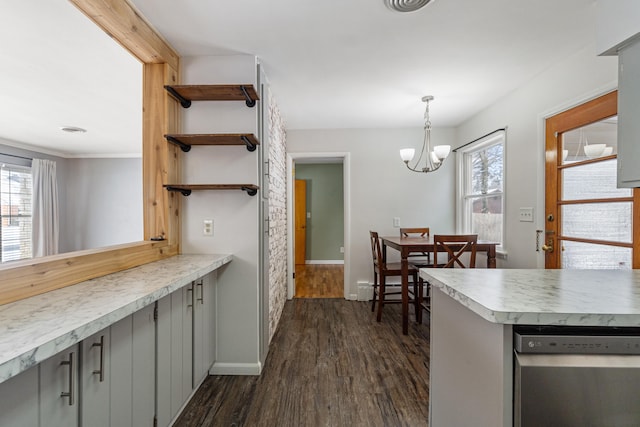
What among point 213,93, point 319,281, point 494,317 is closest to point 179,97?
point 213,93

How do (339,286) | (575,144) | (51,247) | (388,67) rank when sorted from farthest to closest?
1. (51,247)
2. (339,286)
3. (388,67)
4. (575,144)

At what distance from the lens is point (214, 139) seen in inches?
73.8

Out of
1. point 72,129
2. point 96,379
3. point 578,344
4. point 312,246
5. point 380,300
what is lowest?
point 380,300

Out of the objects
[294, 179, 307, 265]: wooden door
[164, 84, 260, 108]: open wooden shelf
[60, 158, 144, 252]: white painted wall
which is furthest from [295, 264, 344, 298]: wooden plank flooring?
[60, 158, 144, 252]: white painted wall

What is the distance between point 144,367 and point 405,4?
224 cm

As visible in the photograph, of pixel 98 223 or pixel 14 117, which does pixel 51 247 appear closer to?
pixel 98 223

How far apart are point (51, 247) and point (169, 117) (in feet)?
17.1

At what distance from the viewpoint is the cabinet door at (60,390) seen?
0.78 m

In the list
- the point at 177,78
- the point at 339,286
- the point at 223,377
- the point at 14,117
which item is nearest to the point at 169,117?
the point at 177,78

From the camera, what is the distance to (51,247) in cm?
509

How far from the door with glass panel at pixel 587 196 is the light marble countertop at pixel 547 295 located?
0.65 meters

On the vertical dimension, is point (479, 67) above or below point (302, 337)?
above

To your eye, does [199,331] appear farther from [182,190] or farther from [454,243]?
[454,243]

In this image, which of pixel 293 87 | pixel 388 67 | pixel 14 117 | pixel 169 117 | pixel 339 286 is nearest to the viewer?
pixel 169 117
